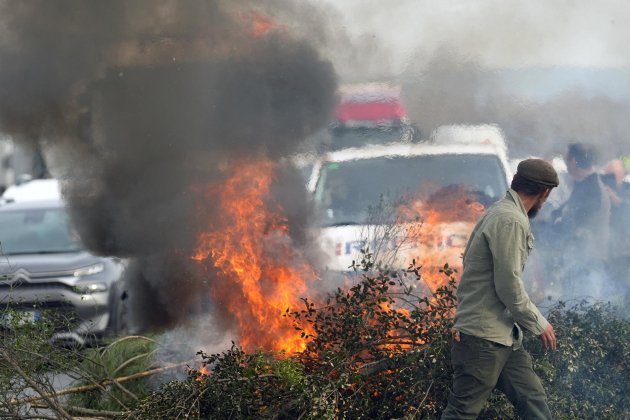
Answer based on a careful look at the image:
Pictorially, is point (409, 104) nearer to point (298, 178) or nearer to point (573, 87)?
point (298, 178)

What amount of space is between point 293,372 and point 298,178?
2.74 m

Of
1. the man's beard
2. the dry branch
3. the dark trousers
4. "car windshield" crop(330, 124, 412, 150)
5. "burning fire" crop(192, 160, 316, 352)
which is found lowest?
the dry branch

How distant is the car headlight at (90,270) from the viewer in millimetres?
9477

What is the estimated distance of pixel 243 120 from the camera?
7.51m

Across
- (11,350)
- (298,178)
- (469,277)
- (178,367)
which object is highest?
(298,178)

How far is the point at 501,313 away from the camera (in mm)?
4699

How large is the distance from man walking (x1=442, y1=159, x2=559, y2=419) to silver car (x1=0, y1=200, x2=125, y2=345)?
4760mm

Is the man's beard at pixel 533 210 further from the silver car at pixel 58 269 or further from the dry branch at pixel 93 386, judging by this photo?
the silver car at pixel 58 269

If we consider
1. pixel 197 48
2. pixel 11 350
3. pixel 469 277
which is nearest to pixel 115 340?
pixel 11 350

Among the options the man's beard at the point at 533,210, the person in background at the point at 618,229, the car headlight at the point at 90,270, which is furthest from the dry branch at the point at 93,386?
the person in background at the point at 618,229

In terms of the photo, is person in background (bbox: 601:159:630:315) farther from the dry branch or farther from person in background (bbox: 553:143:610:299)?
the dry branch

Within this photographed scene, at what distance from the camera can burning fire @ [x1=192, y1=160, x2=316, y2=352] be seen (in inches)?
263

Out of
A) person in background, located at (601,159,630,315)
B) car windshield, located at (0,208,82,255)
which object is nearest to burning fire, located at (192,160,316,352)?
person in background, located at (601,159,630,315)

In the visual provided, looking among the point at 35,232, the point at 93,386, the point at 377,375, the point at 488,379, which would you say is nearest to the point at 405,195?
the point at 377,375
